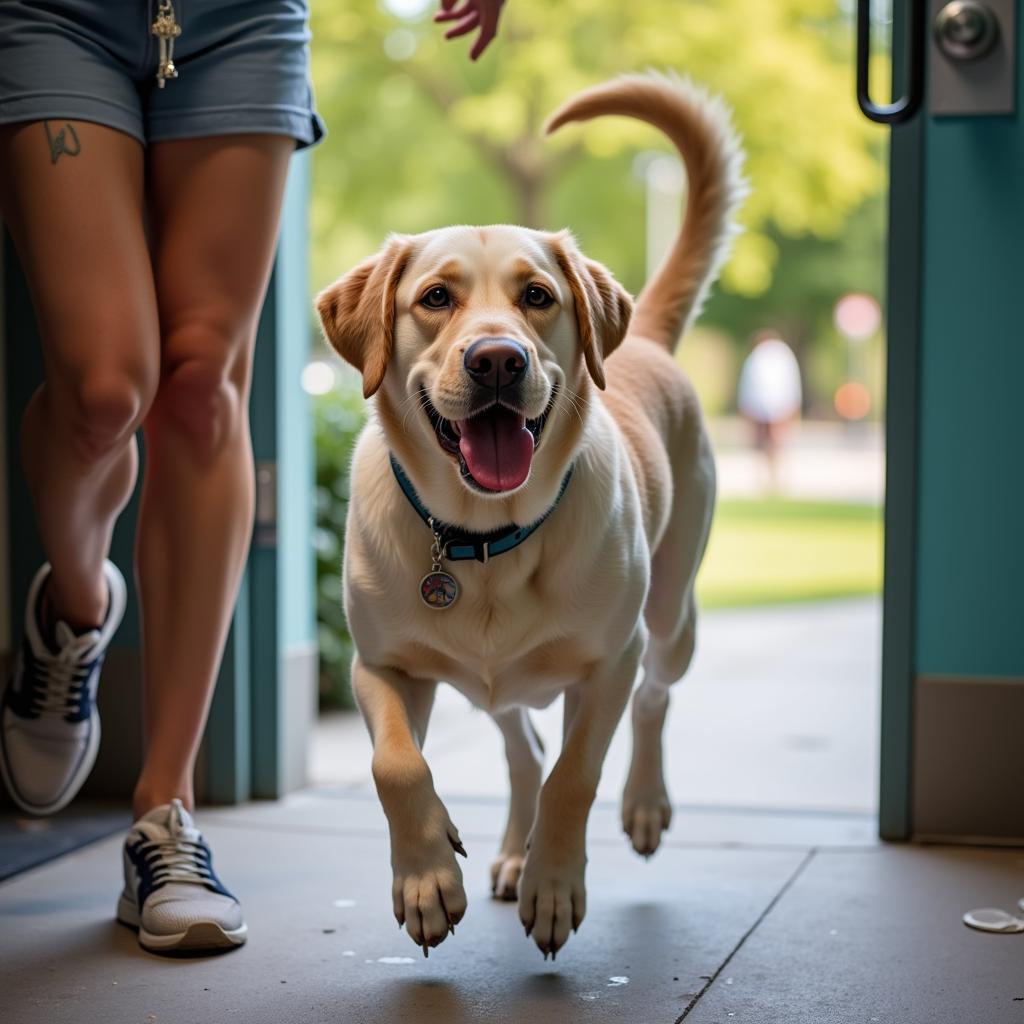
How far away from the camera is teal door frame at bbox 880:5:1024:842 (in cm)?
346

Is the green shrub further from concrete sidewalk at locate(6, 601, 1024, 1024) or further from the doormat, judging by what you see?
the doormat

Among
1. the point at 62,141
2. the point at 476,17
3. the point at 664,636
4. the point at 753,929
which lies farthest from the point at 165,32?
the point at 753,929

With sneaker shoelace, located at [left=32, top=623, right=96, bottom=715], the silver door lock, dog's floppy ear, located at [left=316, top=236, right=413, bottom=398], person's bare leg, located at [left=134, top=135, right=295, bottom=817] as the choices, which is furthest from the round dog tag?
the silver door lock

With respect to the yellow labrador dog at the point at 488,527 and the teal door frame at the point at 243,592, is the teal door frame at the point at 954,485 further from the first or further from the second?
the teal door frame at the point at 243,592

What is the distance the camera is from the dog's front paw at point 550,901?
2.45 m

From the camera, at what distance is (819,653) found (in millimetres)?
7008

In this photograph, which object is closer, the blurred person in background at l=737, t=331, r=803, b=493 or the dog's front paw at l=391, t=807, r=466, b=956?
the dog's front paw at l=391, t=807, r=466, b=956

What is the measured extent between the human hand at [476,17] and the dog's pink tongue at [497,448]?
980 mm

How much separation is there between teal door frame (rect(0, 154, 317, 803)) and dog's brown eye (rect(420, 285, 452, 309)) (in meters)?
1.51

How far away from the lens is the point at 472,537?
255cm

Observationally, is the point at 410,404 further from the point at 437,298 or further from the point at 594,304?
the point at 594,304

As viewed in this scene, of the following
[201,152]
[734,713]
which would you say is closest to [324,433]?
[734,713]

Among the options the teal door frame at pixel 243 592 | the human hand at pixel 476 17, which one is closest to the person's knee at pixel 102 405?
the human hand at pixel 476 17

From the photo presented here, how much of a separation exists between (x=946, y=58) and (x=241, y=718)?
2305mm
